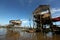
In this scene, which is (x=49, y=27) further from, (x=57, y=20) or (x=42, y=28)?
(x=57, y=20)

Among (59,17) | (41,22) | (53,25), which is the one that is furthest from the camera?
(41,22)

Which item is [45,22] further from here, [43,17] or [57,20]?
[57,20]

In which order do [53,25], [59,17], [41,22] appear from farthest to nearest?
[41,22] < [53,25] < [59,17]

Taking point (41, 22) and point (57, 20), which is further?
point (41, 22)

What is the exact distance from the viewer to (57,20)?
39.2 feet

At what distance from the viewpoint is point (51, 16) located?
1269 cm

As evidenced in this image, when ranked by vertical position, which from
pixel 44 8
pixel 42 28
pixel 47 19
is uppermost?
pixel 44 8

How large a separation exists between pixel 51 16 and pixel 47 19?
20.7 inches

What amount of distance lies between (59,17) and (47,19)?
160 centimetres

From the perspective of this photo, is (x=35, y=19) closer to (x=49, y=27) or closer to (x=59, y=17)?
(x=49, y=27)

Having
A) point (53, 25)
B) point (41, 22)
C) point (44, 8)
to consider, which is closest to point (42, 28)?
point (41, 22)

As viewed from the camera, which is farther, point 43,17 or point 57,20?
point 43,17

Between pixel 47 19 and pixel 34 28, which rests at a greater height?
pixel 47 19

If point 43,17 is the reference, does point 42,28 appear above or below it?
below
